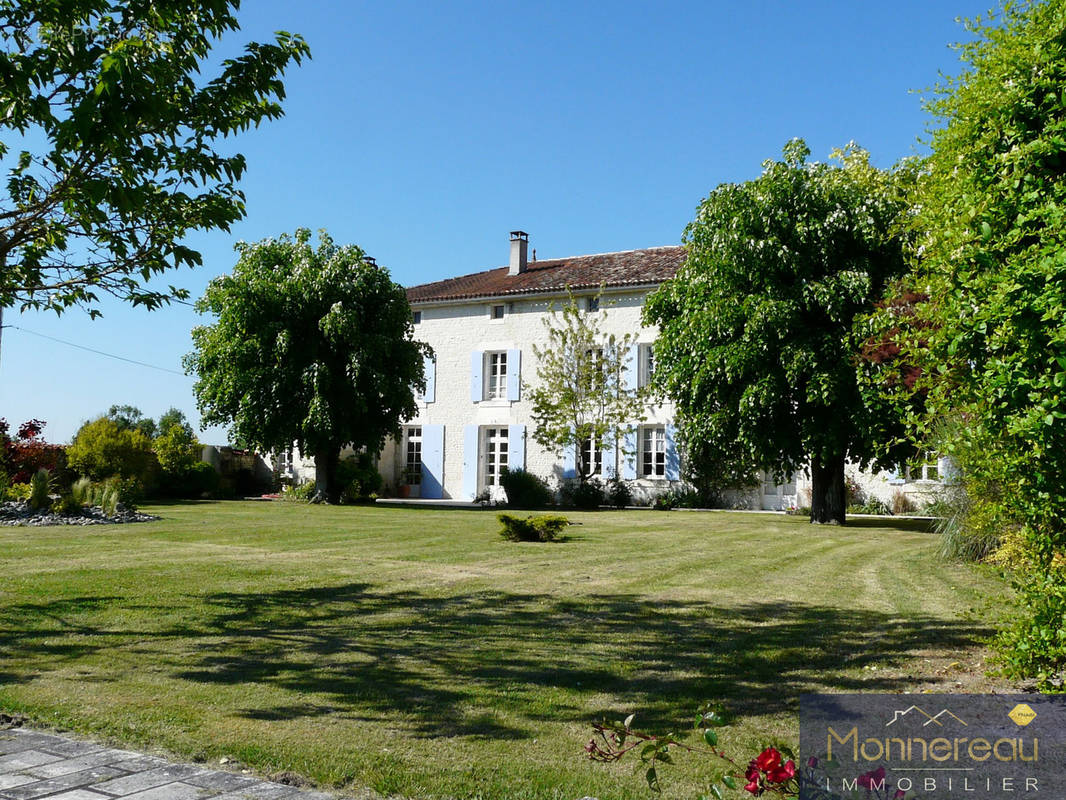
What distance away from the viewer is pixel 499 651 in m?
6.16

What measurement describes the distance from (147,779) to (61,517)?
50.0 ft

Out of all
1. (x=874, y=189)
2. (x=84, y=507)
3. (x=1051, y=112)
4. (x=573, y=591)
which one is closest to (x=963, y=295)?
(x=1051, y=112)

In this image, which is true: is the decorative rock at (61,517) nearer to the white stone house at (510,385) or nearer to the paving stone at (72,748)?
the white stone house at (510,385)

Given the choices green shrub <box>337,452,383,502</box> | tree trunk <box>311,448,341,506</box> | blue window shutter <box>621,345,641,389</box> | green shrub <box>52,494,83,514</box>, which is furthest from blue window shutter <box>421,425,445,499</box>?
green shrub <box>52,494,83,514</box>

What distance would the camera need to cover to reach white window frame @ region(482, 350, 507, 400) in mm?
30297

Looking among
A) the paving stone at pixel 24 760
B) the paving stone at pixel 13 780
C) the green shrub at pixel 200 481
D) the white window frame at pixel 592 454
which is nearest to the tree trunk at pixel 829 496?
the white window frame at pixel 592 454

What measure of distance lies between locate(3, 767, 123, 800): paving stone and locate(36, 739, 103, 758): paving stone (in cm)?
28

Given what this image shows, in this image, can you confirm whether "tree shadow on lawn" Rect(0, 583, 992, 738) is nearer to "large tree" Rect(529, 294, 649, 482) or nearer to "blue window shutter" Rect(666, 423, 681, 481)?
"blue window shutter" Rect(666, 423, 681, 481)

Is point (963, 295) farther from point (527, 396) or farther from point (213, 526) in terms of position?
point (527, 396)

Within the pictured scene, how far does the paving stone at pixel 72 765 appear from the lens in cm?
363

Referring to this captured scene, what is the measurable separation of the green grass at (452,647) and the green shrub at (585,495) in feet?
45.9

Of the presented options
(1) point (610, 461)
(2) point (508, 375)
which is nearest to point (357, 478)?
(2) point (508, 375)

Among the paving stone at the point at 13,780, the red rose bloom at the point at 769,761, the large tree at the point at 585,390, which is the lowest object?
the paving stone at the point at 13,780

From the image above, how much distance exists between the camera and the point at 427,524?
17.2 metres
